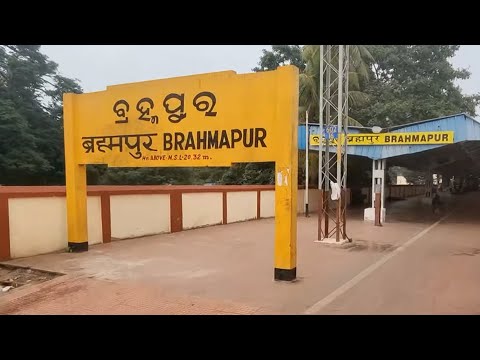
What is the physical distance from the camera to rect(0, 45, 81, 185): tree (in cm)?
2566

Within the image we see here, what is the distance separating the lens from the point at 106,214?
11.5 meters

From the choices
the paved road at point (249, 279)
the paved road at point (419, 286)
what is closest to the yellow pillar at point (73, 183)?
the paved road at point (249, 279)

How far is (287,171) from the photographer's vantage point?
712 cm

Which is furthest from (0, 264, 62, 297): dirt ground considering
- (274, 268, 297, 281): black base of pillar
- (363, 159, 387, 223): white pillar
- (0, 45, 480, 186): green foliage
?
(0, 45, 480, 186): green foliage

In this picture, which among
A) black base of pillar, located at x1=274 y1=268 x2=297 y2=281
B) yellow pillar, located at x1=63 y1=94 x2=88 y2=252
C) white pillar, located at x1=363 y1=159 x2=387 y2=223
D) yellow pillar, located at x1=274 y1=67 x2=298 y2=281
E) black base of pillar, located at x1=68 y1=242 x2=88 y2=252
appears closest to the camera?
yellow pillar, located at x1=274 y1=67 x2=298 y2=281

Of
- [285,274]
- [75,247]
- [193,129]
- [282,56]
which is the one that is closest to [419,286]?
[285,274]

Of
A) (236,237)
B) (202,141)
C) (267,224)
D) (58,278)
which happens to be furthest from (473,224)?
(58,278)

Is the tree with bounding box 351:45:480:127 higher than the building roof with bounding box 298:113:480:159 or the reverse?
higher

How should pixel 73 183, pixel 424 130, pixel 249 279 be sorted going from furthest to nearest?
pixel 424 130
pixel 73 183
pixel 249 279

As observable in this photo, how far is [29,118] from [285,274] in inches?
1028

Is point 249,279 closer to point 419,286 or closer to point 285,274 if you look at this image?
point 285,274

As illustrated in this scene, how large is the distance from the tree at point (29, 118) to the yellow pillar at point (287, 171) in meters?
23.1

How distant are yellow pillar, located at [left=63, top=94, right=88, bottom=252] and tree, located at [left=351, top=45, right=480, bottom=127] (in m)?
21.3

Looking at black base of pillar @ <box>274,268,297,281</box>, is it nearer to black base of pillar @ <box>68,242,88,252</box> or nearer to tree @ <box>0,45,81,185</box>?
black base of pillar @ <box>68,242,88,252</box>
